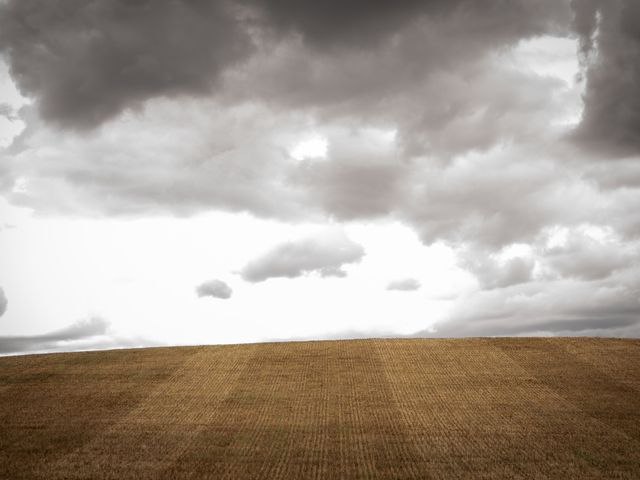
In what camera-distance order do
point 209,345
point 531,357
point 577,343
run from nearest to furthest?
1. point 531,357
2. point 577,343
3. point 209,345

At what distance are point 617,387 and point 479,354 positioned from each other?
9.33m

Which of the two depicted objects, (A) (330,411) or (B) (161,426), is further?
(A) (330,411)

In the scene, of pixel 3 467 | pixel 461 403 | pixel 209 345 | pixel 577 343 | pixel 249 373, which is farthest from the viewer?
pixel 209 345

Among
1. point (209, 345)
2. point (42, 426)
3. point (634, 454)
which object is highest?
point (209, 345)

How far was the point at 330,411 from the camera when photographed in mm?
26938

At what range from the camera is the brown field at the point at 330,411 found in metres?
19.9

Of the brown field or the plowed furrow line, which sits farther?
the plowed furrow line

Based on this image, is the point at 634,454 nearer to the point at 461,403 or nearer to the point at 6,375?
the point at 461,403

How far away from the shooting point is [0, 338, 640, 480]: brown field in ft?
65.4

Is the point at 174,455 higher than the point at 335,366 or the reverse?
the reverse

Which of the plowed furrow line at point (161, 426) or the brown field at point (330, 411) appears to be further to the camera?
the plowed furrow line at point (161, 426)

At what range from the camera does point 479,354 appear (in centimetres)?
3841

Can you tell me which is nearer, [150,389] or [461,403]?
[461,403]

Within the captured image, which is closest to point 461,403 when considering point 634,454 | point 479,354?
point 634,454
